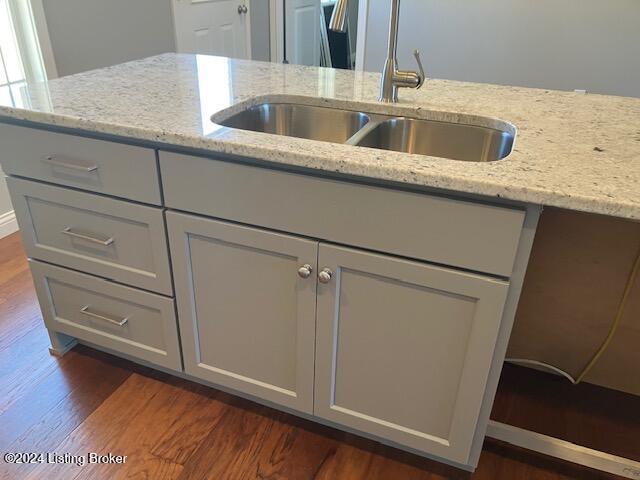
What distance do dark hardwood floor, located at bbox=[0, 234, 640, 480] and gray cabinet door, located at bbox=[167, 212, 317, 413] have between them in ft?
0.48

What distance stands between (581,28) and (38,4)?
9.61ft

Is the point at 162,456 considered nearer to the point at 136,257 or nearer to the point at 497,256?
the point at 136,257

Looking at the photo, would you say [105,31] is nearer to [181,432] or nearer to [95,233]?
[95,233]

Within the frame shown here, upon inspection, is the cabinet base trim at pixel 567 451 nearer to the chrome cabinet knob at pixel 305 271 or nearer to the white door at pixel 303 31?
the chrome cabinet knob at pixel 305 271

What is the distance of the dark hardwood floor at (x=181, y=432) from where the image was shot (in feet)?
4.90

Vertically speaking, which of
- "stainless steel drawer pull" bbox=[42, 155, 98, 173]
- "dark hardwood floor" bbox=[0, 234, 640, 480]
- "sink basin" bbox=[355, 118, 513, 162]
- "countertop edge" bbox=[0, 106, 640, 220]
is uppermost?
"countertop edge" bbox=[0, 106, 640, 220]

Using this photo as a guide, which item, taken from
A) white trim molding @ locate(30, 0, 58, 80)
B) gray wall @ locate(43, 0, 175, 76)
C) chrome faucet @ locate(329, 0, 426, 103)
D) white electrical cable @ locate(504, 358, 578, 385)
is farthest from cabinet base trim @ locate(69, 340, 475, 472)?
gray wall @ locate(43, 0, 175, 76)

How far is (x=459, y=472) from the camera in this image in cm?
150

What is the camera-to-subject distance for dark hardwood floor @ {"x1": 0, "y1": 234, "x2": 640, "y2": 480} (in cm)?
149

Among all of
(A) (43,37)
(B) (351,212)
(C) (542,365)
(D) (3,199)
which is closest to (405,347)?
(B) (351,212)

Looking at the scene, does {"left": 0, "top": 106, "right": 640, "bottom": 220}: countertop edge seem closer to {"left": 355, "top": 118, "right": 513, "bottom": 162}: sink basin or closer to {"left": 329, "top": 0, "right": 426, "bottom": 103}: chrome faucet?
{"left": 355, "top": 118, "right": 513, "bottom": 162}: sink basin

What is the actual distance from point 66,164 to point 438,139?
42.5 inches

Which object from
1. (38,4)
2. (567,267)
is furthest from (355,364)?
(38,4)

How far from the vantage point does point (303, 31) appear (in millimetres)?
4801
